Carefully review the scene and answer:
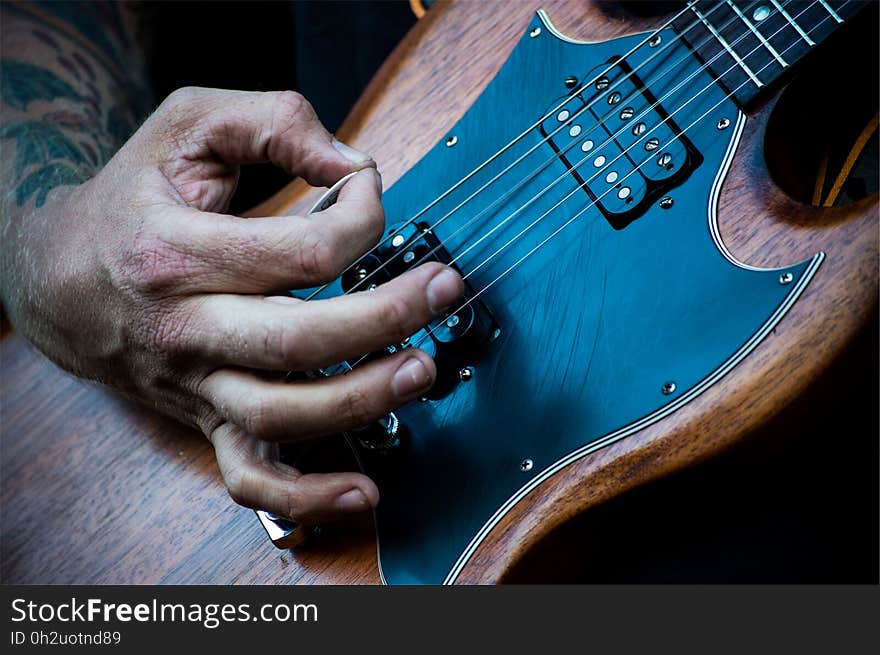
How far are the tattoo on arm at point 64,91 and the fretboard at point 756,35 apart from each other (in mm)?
645

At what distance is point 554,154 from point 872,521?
17.5 inches

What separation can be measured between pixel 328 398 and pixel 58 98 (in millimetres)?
622

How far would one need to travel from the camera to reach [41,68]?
97 centimetres

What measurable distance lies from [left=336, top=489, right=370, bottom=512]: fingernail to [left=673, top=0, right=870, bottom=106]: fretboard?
434 mm

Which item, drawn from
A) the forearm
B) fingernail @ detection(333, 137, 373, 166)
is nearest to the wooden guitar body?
fingernail @ detection(333, 137, 373, 166)

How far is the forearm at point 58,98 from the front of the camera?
84cm

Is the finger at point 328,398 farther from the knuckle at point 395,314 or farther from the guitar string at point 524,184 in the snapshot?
the guitar string at point 524,184

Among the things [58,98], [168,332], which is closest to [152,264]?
[168,332]

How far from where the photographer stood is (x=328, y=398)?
1.90 ft

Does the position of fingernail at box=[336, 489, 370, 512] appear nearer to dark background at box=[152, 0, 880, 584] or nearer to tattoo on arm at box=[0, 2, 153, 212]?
dark background at box=[152, 0, 880, 584]

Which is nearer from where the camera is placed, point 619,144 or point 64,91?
point 619,144

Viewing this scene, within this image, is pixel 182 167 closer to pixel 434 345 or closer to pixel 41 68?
pixel 434 345

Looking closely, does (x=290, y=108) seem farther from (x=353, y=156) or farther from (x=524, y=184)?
(x=524, y=184)

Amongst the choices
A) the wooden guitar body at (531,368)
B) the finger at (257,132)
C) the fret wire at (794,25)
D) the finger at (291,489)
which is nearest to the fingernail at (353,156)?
the finger at (257,132)
